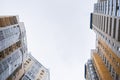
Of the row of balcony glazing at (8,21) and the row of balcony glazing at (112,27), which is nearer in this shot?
the row of balcony glazing at (8,21)

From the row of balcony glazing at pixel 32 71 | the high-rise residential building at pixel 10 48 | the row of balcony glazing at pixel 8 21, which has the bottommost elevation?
the row of balcony glazing at pixel 32 71

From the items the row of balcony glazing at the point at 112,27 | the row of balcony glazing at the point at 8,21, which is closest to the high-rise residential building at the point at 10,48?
the row of balcony glazing at the point at 8,21

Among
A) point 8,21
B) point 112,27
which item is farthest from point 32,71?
point 112,27

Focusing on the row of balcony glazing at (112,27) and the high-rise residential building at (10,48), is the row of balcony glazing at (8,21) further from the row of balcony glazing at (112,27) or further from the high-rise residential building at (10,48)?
the row of balcony glazing at (112,27)

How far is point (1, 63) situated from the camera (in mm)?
62594

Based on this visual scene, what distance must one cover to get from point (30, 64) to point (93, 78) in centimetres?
3040

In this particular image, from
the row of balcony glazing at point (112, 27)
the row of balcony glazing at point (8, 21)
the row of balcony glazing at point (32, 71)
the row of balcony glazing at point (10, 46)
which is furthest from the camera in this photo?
the row of balcony glazing at point (32, 71)

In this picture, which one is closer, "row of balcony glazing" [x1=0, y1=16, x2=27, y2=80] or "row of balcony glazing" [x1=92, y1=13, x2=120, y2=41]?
"row of balcony glazing" [x1=0, y1=16, x2=27, y2=80]

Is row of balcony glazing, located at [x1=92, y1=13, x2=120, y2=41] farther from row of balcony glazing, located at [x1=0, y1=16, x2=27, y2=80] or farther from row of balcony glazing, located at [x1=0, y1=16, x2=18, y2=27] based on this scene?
row of balcony glazing, located at [x1=0, y1=16, x2=18, y2=27]

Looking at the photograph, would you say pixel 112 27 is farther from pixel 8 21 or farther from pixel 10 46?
pixel 8 21

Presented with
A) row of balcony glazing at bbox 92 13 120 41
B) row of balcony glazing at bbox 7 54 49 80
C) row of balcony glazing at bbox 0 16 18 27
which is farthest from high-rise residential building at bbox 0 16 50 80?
row of balcony glazing at bbox 92 13 120 41

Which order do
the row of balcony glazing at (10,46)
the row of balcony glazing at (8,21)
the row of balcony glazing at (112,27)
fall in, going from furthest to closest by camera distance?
1. the row of balcony glazing at (112,27)
2. the row of balcony glazing at (8,21)
3. the row of balcony glazing at (10,46)

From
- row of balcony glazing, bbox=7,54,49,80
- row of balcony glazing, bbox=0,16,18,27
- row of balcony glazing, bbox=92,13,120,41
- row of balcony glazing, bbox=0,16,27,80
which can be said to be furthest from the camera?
row of balcony glazing, bbox=7,54,49,80

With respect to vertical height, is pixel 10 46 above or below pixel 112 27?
below
